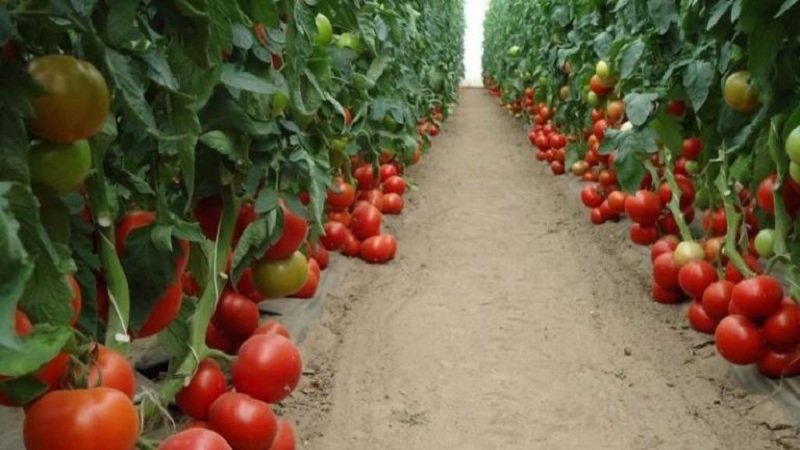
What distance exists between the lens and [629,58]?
320 cm

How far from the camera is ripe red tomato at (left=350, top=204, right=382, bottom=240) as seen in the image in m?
3.93

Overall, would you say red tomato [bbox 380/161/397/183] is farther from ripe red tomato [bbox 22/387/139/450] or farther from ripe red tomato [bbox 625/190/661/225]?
ripe red tomato [bbox 22/387/139/450]

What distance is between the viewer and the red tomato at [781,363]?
2393mm

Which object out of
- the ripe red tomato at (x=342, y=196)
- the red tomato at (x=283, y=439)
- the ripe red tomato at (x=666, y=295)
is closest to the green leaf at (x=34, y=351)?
the red tomato at (x=283, y=439)

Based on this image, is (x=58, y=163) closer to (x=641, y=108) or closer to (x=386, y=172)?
(x=641, y=108)

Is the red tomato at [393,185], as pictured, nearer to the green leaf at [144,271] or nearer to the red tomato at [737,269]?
the red tomato at [737,269]

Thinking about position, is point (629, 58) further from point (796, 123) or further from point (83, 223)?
point (83, 223)

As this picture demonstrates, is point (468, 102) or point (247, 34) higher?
point (247, 34)

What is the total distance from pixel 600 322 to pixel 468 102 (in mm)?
11811

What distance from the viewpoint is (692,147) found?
3131mm

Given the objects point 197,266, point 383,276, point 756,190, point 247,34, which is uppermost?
point 247,34

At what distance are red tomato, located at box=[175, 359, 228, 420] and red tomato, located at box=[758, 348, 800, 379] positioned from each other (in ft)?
5.56

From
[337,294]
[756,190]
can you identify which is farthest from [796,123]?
[337,294]

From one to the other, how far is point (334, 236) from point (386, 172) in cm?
129
